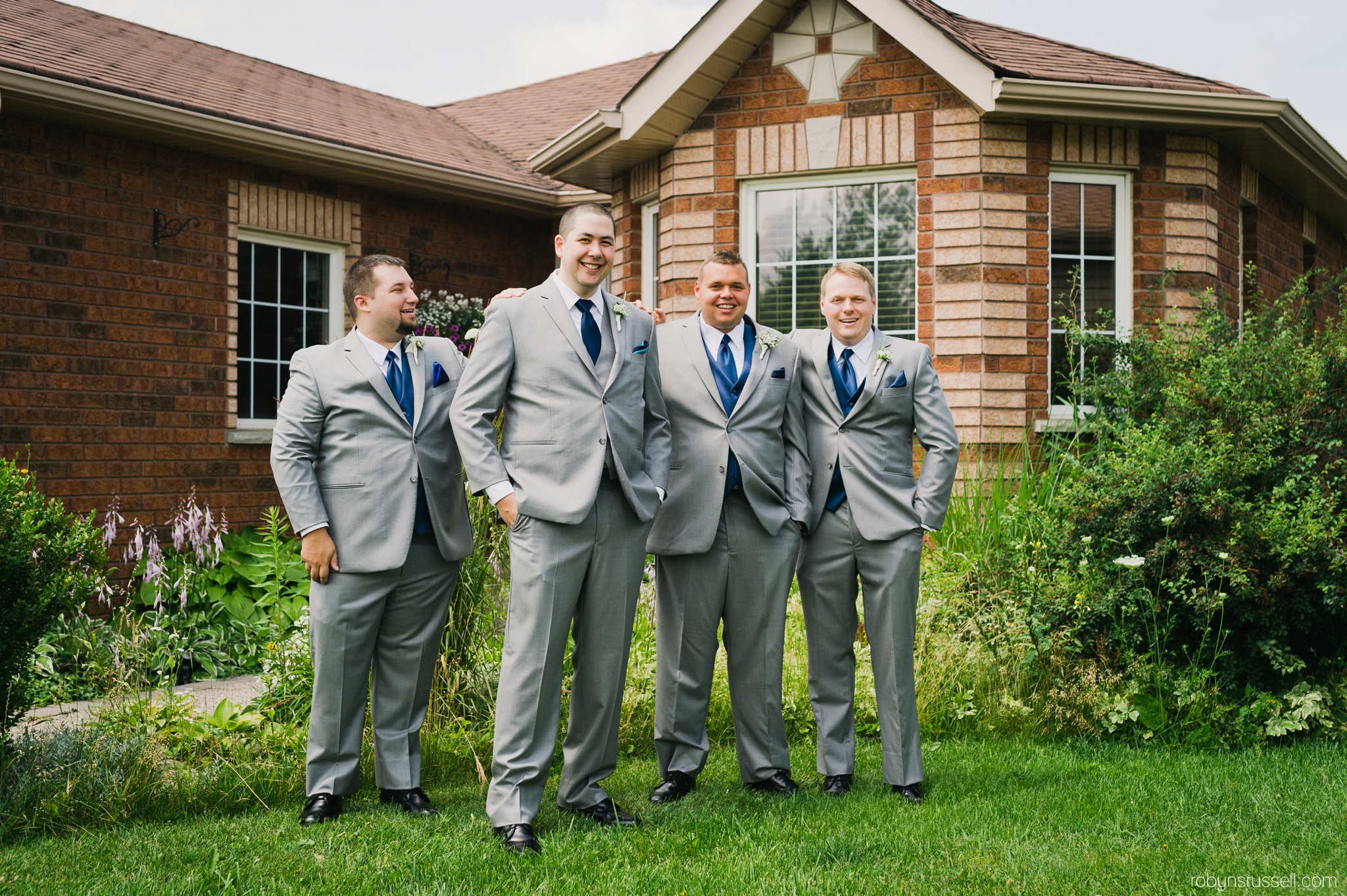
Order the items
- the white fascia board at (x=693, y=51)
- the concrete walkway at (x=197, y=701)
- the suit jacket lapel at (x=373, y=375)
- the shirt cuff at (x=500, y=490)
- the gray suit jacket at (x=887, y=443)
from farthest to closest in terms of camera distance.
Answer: the white fascia board at (x=693, y=51) → the concrete walkway at (x=197, y=701) → the gray suit jacket at (x=887, y=443) → the suit jacket lapel at (x=373, y=375) → the shirt cuff at (x=500, y=490)

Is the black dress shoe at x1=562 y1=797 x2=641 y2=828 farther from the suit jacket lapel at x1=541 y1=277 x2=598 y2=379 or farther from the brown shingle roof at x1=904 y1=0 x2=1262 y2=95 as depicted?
the brown shingle roof at x1=904 y1=0 x2=1262 y2=95

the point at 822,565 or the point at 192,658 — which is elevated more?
the point at 822,565

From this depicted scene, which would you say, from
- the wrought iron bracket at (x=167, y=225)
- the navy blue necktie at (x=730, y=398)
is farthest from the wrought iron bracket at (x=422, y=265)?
the navy blue necktie at (x=730, y=398)

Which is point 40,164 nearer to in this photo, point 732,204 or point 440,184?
point 440,184

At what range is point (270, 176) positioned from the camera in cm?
893

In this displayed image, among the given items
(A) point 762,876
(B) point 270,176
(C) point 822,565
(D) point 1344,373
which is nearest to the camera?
(A) point 762,876

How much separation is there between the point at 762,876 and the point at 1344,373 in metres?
4.20

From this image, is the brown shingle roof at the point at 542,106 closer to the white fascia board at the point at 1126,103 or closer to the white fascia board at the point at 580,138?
the white fascia board at the point at 580,138

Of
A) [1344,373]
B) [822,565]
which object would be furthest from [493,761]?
[1344,373]

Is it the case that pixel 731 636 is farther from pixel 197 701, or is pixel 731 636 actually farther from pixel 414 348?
pixel 197 701

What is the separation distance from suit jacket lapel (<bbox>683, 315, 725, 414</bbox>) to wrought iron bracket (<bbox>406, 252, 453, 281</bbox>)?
6.11 metres

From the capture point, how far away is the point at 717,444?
4117 millimetres

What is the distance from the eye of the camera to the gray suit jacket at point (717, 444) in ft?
13.4

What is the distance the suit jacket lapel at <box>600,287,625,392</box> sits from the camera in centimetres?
385
